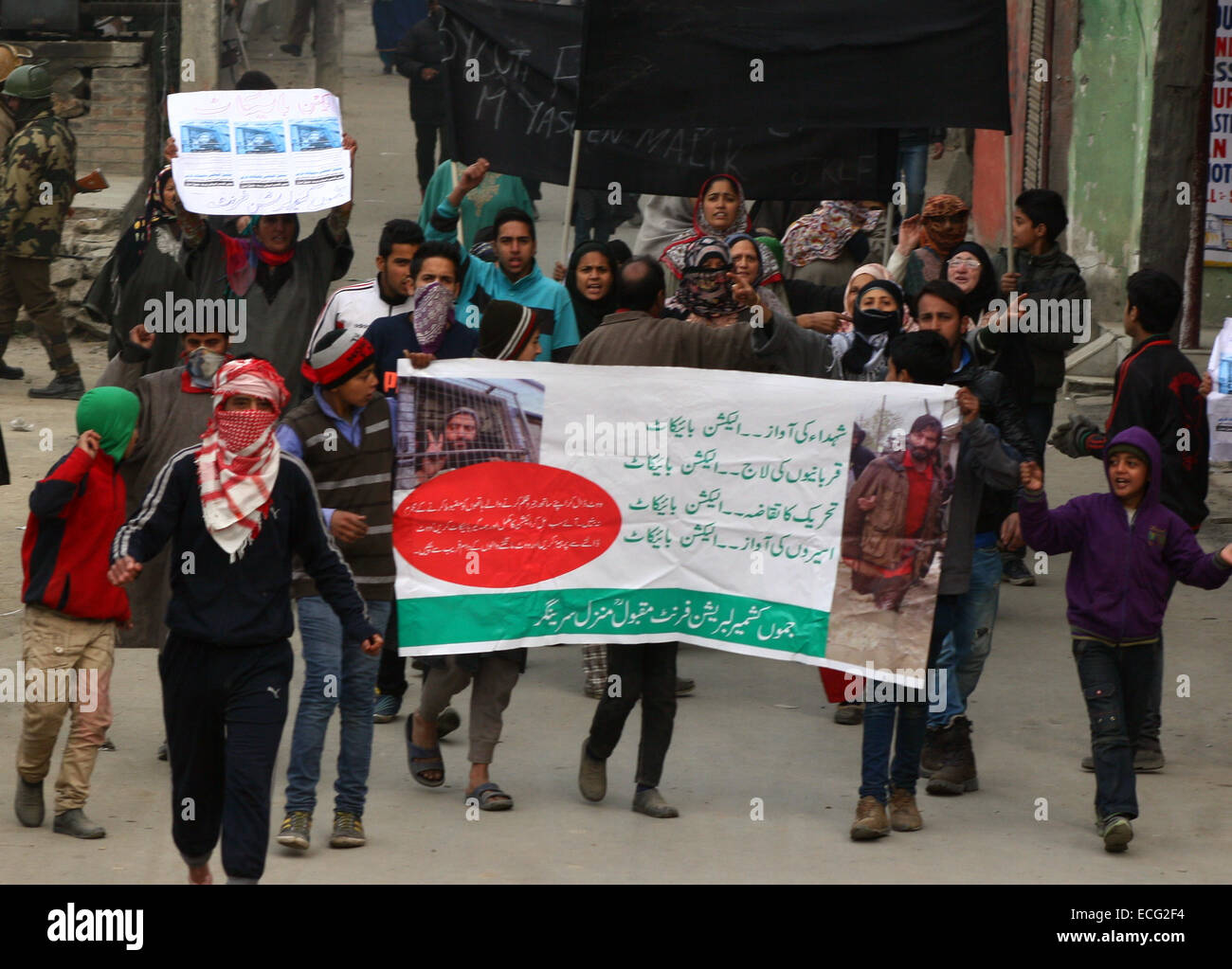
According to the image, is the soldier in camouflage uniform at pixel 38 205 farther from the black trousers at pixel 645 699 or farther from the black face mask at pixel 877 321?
the black trousers at pixel 645 699

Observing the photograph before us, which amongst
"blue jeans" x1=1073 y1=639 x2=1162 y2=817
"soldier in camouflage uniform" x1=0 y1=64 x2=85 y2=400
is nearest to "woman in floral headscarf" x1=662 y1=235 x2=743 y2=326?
"blue jeans" x1=1073 y1=639 x2=1162 y2=817

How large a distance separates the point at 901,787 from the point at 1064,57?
10.4 metres

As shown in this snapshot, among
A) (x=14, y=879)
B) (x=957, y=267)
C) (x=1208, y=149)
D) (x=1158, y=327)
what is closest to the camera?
(x=14, y=879)

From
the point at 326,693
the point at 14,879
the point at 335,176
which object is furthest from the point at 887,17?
the point at 14,879

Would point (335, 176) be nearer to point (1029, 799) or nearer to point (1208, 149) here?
point (1029, 799)

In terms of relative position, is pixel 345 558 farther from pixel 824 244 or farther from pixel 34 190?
pixel 34 190

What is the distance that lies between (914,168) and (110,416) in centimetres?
798

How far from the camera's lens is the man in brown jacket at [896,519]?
653cm

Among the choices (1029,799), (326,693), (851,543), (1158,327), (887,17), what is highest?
(887,17)

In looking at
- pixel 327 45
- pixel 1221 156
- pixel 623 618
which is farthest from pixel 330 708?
pixel 327 45

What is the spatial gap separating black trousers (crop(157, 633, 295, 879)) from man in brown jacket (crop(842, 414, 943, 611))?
2150 millimetres

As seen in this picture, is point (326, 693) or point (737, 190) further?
point (737, 190)

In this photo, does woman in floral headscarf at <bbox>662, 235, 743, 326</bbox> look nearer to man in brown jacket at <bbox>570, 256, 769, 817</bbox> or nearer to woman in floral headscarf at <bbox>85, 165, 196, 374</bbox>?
man in brown jacket at <bbox>570, 256, 769, 817</bbox>

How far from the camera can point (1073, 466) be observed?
11.7 metres
